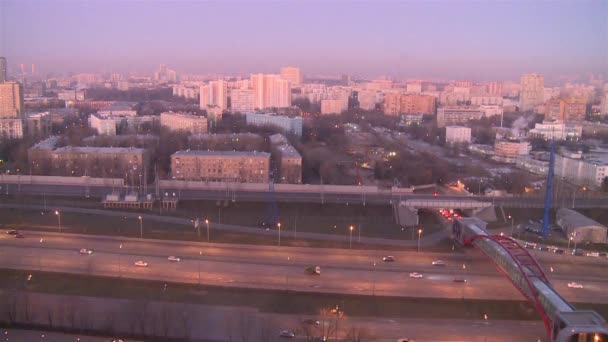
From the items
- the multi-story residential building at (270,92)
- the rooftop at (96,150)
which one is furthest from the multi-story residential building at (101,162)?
the multi-story residential building at (270,92)

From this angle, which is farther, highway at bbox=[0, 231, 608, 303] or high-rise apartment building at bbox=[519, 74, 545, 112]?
high-rise apartment building at bbox=[519, 74, 545, 112]

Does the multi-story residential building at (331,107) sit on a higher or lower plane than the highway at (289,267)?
higher

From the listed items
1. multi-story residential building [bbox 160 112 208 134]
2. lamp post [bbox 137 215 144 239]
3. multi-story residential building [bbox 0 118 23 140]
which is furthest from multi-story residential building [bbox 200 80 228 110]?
lamp post [bbox 137 215 144 239]

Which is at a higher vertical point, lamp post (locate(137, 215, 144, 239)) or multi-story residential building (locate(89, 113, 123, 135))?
multi-story residential building (locate(89, 113, 123, 135))

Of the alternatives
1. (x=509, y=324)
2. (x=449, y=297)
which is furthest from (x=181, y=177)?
(x=509, y=324)

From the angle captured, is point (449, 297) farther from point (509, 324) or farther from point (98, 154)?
point (98, 154)

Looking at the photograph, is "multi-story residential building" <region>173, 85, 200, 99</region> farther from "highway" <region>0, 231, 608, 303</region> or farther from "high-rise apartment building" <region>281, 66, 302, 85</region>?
"highway" <region>0, 231, 608, 303</region>

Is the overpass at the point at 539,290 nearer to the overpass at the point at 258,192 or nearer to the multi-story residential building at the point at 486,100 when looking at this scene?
the overpass at the point at 258,192
